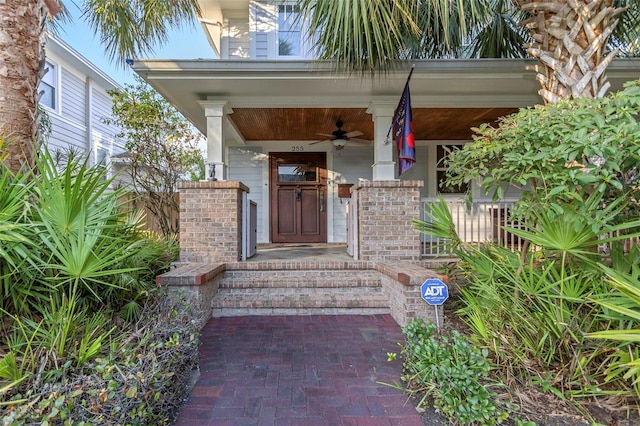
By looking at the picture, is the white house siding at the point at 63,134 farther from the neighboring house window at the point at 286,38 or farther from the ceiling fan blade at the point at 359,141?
the ceiling fan blade at the point at 359,141

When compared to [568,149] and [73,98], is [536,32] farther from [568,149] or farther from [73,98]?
[73,98]

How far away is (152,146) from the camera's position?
22.2 ft

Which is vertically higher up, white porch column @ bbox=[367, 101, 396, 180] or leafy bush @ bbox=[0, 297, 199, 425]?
white porch column @ bbox=[367, 101, 396, 180]

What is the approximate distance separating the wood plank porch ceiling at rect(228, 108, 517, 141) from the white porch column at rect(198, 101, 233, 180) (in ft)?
1.83

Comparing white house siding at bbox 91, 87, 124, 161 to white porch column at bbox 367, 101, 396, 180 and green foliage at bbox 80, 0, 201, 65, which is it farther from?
white porch column at bbox 367, 101, 396, 180

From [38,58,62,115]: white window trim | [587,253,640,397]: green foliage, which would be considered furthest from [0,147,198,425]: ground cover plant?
[38,58,62,115]: white window trim

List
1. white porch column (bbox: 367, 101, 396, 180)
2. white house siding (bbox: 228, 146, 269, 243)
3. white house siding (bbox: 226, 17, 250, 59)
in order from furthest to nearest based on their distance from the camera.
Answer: white house siding (bbox: 228, 146, 269, 243), white house siding (bbox: 226, 17, 250, 59), white porch column (bbox: 367, 101, 396, 180)

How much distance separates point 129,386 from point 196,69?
12.6 feet

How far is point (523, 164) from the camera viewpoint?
2.39m

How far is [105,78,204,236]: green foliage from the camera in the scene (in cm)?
666

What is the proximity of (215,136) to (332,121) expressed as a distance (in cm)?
235

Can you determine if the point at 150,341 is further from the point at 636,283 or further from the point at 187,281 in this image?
the point at 636,283

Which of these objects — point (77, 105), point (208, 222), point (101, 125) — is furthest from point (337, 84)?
point (101, 125)

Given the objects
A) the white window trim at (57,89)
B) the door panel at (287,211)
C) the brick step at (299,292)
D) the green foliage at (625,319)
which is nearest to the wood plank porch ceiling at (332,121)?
the door panel at (287,211)
